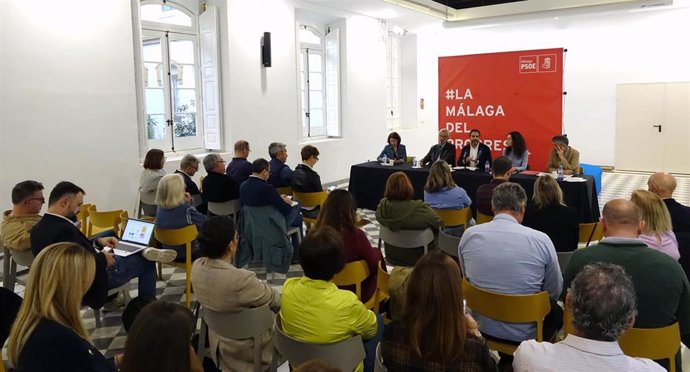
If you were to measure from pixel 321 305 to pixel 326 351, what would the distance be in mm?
192

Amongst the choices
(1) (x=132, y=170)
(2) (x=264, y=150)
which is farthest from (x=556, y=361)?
(2) (x=264, y=150)

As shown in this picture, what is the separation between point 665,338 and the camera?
2.33 meters

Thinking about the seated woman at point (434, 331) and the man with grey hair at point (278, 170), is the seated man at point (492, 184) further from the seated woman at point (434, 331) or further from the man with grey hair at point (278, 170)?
the seated woman at point (434, 331)

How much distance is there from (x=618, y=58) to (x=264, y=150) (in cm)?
821

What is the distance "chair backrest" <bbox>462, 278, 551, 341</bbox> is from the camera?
2633mm

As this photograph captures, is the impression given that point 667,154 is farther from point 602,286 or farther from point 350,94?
point 602,286

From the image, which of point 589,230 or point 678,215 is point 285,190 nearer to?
point 589,230

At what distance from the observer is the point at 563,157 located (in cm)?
702

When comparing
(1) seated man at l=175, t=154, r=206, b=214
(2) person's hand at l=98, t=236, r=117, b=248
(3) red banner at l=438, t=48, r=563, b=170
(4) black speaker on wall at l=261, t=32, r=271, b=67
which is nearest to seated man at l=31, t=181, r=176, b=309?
(2) person's hand at l=98, t=236, r=117, b=248

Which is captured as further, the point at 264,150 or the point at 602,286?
the point at 264,150

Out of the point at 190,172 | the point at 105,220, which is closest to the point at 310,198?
the point at 190,172

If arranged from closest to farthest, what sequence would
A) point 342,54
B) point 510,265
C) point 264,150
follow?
point 510,265 → point 264,150 → point 342,54

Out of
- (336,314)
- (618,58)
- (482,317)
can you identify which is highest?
(618,58)

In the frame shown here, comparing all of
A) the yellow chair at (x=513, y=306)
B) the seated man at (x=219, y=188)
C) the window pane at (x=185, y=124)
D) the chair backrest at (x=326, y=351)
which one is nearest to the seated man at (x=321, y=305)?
the chair backrest at (x=326, y=351)
